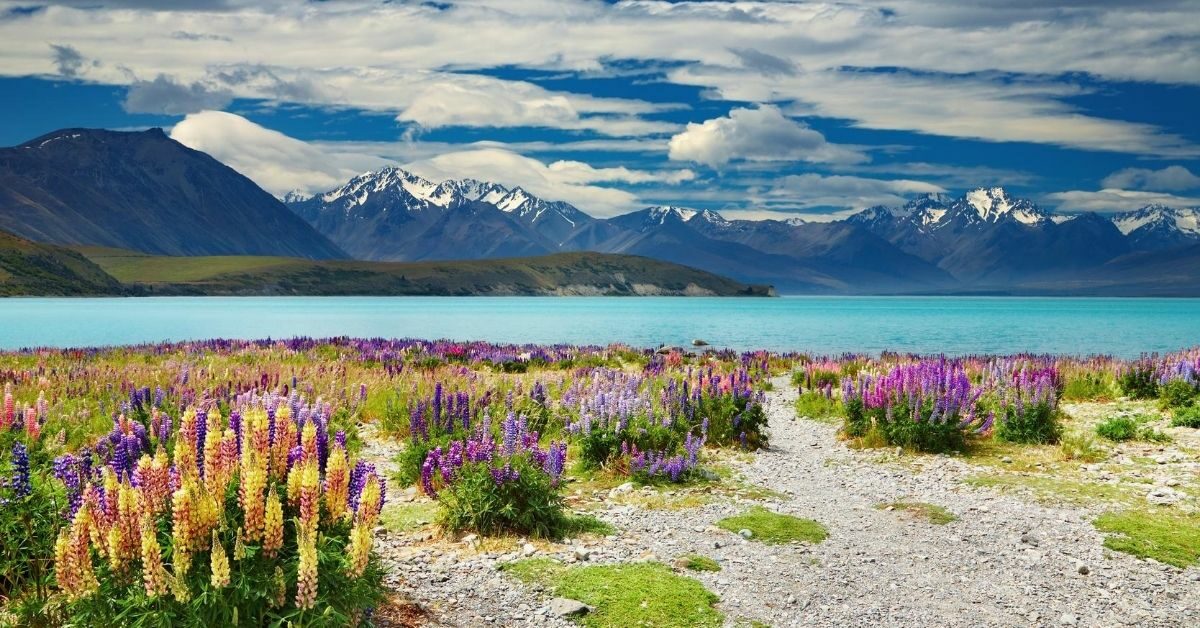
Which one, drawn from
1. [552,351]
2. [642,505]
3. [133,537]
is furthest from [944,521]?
[552,351]

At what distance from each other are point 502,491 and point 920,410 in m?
9.44

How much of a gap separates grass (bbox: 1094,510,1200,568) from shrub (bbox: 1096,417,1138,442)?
590 cm

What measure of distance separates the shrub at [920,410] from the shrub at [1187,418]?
4114mm

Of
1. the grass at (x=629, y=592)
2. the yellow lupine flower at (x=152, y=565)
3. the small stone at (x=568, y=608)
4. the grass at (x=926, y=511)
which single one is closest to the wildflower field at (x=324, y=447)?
the yellow lupine flower at (x=152, y=565)

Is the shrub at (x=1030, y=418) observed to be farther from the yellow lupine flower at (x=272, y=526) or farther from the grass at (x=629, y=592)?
the yellow lupine flower at (x=272, y=526)

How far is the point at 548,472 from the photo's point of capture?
1087cm

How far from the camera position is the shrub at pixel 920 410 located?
1599 cm

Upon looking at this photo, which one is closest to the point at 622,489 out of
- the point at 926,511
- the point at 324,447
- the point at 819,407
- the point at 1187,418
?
the point at 926,511

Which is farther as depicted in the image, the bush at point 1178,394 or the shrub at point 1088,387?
the shrub at point 1088,387

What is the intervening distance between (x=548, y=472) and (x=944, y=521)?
5.09 meters

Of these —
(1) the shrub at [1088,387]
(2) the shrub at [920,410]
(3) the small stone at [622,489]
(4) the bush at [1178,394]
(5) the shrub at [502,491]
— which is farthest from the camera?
(1) the shrub at [1088,387]

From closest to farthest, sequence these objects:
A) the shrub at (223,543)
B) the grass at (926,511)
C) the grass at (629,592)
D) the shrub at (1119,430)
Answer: the shrub at (223,543) → the grass at (629,592) → the grass at (926,511) → the shrub at (1119,430)

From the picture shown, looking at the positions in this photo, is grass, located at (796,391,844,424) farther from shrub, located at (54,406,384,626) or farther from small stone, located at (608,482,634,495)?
shrub, located at (54,406,384,626)

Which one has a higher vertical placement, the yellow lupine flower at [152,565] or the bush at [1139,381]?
the yellow lupine flower at [152,565]
